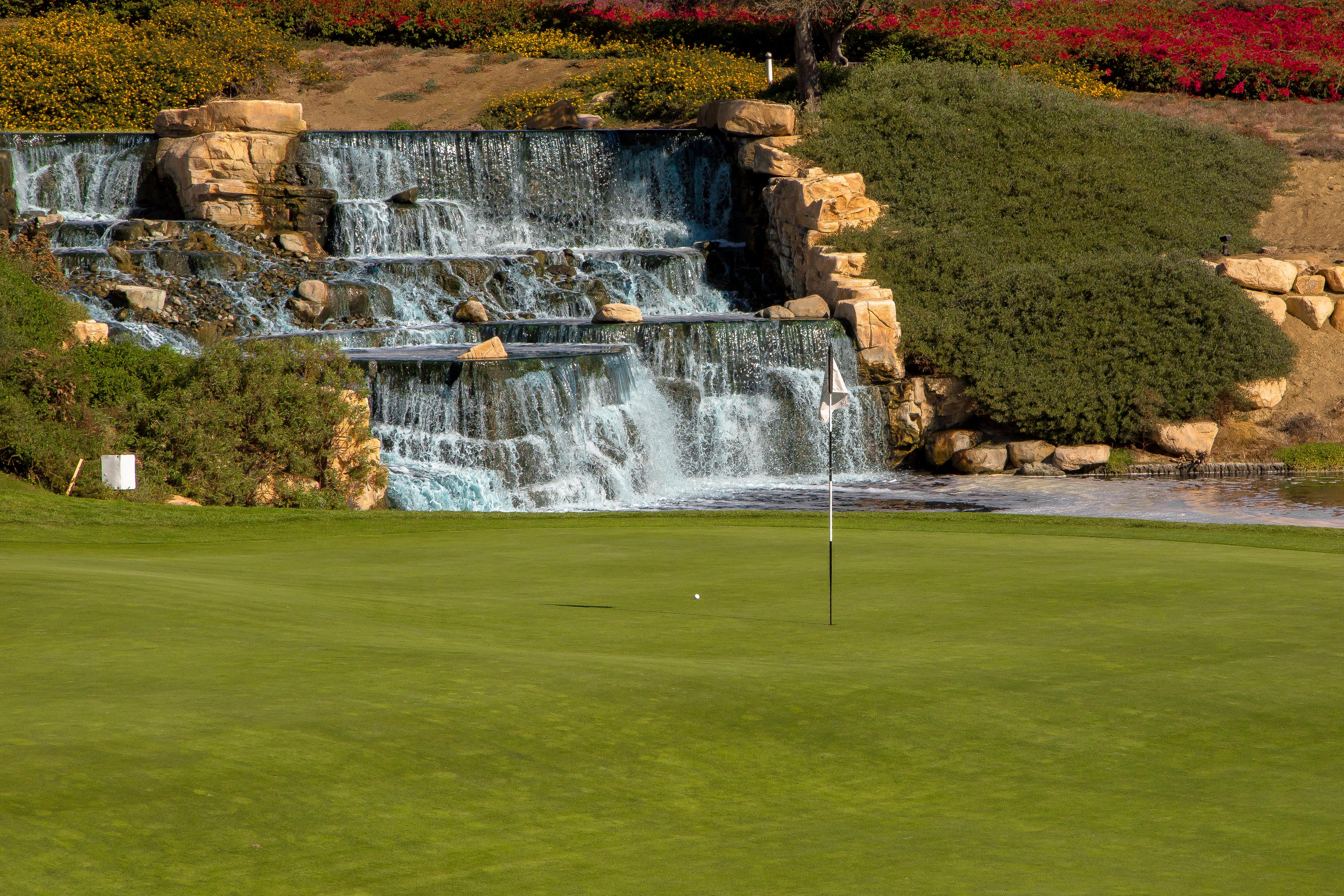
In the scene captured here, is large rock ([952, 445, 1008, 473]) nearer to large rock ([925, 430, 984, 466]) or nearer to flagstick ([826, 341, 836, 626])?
large rock ([925, 430, 984, 466])

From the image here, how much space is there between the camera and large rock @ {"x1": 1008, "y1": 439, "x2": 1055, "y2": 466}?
23.6m

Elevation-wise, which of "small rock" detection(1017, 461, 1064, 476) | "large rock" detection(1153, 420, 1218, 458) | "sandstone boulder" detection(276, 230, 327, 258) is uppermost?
"sandstone boulder" detection(276, 230, 327, 258)

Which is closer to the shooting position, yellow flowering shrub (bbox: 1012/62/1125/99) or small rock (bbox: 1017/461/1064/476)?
small rock (bbox: 1017/461/1064/476)

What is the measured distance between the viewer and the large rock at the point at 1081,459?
2338 cm

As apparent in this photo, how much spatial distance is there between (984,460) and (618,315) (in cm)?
675

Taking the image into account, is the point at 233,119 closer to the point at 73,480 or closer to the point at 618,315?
the point at 618,315

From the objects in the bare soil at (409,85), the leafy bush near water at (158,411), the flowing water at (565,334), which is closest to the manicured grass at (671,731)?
the leafy bush near water at (158,411)

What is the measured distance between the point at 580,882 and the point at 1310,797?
2.58 meters

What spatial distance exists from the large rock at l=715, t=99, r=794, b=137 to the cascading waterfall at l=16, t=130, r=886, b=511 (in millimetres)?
866

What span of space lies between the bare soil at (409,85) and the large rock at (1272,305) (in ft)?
66.8

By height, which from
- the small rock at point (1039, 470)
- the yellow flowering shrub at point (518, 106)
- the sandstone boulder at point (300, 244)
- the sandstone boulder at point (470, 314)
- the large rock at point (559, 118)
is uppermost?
the yellow flowering shrub at point (518, 106)

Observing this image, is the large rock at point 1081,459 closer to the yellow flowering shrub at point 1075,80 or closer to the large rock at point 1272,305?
the large rock at point 1272,305

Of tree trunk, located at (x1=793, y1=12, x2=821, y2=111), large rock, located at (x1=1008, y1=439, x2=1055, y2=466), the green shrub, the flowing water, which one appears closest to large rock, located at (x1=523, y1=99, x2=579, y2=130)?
the flowing water

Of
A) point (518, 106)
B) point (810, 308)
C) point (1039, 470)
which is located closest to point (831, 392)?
point (1039, 470)
